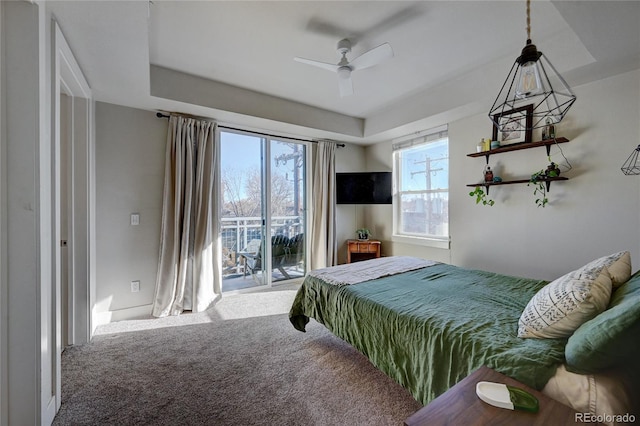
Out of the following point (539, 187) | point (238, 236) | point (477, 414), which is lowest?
point (477, 414)

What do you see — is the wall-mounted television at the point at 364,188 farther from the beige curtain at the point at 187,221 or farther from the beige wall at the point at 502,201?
the beige curtain at the point at 187,221

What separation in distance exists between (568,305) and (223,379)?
2097 millimetres

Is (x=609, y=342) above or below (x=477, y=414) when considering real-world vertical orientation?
above

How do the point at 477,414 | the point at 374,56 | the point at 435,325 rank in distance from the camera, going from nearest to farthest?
the point at 477,414
the point at 435,325
the point at 374,56

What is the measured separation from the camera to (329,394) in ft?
5.65

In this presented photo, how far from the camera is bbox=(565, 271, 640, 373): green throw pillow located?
838mm

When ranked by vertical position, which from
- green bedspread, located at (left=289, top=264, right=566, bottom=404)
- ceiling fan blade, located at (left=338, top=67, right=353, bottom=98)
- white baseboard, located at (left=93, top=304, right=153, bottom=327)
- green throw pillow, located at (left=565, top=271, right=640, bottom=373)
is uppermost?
ceiling fan blade, located at (left=338, top=67, right=353, bottom=98)

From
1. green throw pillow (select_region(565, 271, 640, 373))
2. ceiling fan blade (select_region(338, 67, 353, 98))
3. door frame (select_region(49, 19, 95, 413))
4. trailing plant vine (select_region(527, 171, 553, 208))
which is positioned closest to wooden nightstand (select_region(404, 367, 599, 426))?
green throw pillow (select_region(565, 271, 640, 373))

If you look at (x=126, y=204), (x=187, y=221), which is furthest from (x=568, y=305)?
(x=126, y=204)

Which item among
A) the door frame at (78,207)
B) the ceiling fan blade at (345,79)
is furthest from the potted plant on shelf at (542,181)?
the door frame at (78,207)

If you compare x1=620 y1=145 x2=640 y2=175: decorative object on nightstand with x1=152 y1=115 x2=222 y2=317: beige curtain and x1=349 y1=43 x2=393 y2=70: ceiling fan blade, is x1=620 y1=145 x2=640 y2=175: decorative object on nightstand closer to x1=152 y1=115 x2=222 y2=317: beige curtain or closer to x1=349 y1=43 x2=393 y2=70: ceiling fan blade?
x1=349 y1=43 x2=393 y2=70: ceiling fan blade

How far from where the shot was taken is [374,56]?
2.09 m

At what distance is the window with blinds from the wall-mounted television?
0.72 ft

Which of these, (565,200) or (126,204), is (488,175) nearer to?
(565,200)
